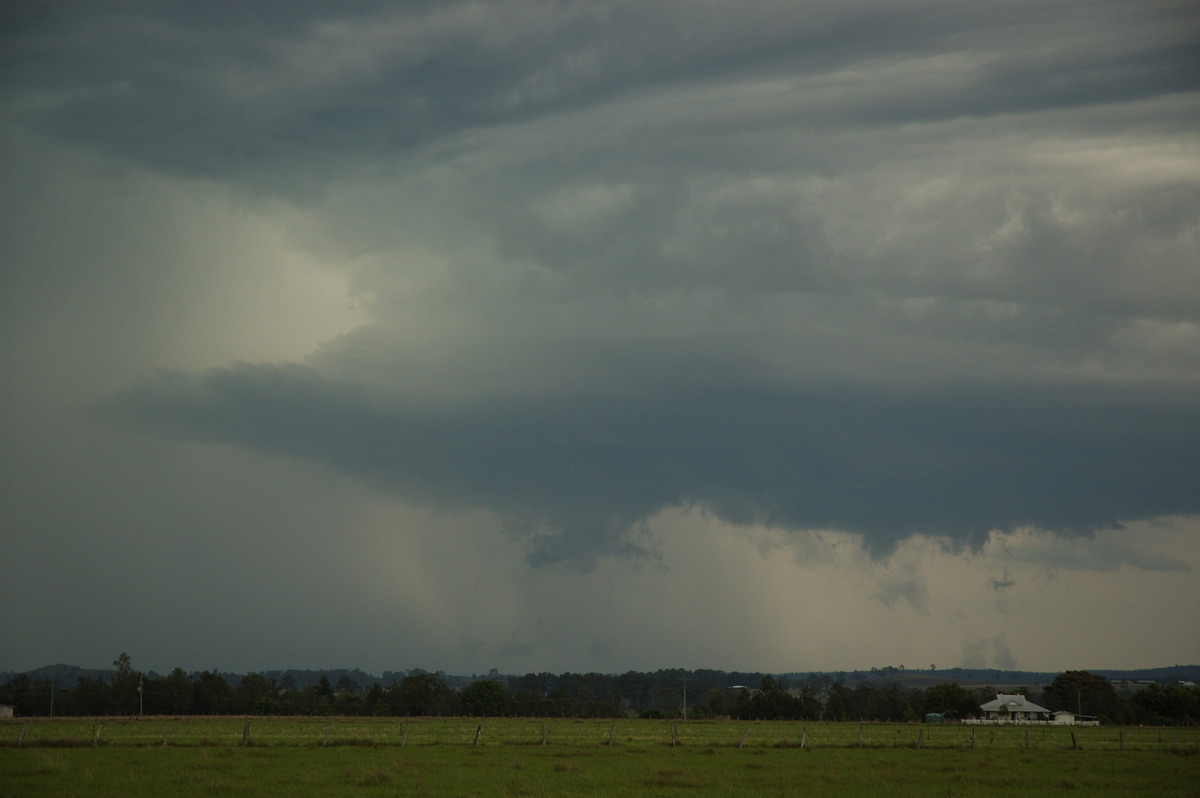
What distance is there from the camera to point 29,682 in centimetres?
16638

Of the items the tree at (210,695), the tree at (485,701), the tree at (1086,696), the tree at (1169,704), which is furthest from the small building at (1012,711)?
the tree at (210,695)

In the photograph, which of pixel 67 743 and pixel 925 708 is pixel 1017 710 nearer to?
pixel 925 708

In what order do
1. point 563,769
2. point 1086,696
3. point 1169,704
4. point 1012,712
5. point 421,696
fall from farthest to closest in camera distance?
point 421,696 < point 1086,696 < point 1012,712 < point 1169,704 < point 563,769

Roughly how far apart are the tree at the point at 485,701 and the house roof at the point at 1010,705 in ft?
258

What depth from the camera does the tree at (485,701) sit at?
16375cm

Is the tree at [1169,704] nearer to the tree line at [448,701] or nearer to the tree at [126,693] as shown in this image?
the tree line at [448,701]

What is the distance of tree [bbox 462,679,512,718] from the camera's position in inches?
6447

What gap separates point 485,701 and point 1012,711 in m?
84.7

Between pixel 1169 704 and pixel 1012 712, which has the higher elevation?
pixel 1169 704

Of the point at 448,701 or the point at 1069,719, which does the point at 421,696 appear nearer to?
the point at 448,701

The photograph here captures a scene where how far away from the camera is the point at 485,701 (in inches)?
6491

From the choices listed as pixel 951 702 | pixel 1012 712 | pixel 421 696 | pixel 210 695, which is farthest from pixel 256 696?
pixel 1012 712

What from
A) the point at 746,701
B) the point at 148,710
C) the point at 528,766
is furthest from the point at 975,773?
the point at 148,710

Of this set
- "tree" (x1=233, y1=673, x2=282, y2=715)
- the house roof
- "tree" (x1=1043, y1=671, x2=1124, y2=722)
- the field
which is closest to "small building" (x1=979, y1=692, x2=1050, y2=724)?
the house roof
